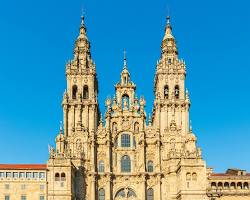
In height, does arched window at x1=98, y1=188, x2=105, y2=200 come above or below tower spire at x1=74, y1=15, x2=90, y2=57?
below

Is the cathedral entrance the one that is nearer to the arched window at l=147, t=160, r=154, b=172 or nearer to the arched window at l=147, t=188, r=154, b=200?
the arched window at l=147, t=188, r=154, b=200

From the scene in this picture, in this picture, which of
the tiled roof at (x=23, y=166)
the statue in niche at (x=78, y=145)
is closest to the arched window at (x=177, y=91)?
Answer: the statue in niche at (x=78, y=145)

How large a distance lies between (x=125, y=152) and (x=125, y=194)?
7.88m

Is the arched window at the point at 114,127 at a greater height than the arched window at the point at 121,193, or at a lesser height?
greater

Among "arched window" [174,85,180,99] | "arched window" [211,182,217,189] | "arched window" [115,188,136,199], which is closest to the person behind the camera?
"arched window" [211,182,217,189]

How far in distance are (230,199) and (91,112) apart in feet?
100

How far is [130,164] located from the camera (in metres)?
100

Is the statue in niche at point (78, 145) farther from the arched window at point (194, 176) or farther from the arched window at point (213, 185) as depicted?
the arched window at point (213, 185)

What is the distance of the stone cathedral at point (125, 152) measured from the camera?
90875mm

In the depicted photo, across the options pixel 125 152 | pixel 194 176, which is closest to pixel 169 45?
pixel 125 152

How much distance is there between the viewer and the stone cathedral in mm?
90875

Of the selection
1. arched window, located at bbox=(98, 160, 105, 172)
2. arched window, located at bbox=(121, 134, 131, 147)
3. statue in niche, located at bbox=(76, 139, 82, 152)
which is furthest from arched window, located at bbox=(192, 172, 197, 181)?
statue in niche, located at bbox=(76, 139, 82, 152)

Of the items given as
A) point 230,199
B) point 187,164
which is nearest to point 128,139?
point 187,164

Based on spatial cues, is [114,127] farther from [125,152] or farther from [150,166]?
[150,166]
